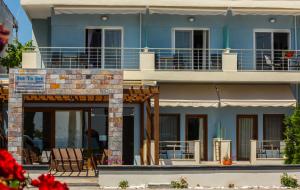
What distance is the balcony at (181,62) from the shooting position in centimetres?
2784

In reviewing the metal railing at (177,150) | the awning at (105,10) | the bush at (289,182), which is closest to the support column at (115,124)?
the metal railing at (177,150)

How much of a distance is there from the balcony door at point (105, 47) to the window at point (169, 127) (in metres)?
3.33

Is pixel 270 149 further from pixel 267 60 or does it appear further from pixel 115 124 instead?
pixel 115 124

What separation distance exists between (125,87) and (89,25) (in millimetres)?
7008

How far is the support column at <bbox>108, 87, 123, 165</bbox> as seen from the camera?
22.5 meters

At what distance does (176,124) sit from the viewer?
29.6 m

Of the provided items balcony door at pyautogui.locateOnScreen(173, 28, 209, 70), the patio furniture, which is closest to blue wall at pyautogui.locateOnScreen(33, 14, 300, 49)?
balcony door at pyautogui.locateOnScreen(173, 28, 209, 70)

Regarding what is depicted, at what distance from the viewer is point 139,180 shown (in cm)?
2192

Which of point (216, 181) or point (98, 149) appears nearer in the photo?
point (216, 181)

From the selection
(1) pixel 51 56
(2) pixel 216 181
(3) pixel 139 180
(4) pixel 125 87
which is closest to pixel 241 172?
(2) pixel 216 181

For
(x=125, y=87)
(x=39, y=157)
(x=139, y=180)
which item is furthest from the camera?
(x=39, y=157)

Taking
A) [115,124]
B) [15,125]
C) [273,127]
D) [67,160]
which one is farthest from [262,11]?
[15,125]

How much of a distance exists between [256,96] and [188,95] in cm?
335

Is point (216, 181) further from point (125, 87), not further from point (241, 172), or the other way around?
point (125, 87)
